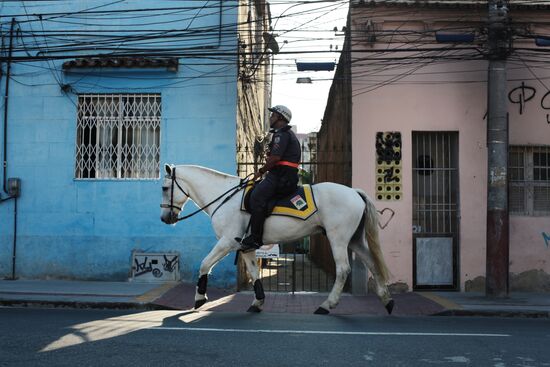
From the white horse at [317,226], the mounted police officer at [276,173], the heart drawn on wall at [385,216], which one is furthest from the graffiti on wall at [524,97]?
the mounted police officer at [276,173]

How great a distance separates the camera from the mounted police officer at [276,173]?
7500 millimetres

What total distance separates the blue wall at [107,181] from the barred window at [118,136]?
0.56 feet

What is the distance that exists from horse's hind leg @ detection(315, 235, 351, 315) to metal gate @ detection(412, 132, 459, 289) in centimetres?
345

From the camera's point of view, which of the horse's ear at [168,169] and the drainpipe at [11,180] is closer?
the horse's ear at [168,169]

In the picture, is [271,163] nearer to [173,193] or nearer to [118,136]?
[173,193]

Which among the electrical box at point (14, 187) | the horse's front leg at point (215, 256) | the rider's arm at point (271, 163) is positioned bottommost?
the horse's front leg at point (215, 256)

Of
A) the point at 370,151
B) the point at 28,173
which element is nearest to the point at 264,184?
the point at 370,151

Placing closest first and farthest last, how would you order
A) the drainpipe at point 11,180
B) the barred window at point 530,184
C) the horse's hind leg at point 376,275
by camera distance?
the horse's hind leg at point 376,275
the barred window at point 530,184
the drainpipe at point 11,180

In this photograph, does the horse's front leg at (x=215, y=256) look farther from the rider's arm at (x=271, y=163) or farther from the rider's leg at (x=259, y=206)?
the rider's arm at (x=271, y=163)

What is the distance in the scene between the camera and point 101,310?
8094 mm

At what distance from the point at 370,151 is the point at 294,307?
3.68m

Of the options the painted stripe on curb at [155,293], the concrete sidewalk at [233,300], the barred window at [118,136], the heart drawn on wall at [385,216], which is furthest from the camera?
the barred window at [118,136]

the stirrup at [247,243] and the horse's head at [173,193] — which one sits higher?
the horse's head at [173,193]

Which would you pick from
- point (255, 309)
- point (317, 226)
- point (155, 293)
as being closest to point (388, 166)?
point (317, 226)
